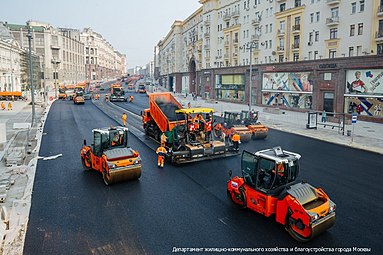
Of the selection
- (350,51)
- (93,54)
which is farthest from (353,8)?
(93,54)

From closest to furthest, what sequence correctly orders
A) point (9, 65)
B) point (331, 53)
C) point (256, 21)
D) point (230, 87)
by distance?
point (331, 53) → point (256, 21) → point (230, 87) → point (9, 65)

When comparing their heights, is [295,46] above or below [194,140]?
above

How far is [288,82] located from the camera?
46.5 m

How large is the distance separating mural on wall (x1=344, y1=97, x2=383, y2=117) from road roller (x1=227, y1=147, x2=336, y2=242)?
28.6 m

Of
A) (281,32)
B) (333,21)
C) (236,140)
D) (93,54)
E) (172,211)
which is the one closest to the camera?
(172,211)

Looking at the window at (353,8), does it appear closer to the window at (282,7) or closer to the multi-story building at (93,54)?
the window at (282,7)

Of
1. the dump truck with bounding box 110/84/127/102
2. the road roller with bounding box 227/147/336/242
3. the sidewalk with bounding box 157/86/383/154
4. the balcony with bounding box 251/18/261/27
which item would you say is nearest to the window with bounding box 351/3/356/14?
the sidewalk with bounding box 157/86/383/154

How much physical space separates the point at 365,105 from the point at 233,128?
19345 mm

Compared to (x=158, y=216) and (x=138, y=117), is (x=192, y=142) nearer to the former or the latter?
(x=158, y=216)

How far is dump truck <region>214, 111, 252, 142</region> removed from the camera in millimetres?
23344

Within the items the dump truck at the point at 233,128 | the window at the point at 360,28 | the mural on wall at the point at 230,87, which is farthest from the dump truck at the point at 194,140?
the mural on wall at the point at 230,87

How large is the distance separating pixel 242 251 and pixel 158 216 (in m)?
3.28

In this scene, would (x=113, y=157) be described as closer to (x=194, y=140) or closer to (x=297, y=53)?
(x=194, y=140)

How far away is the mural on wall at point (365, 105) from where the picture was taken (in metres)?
33.8
